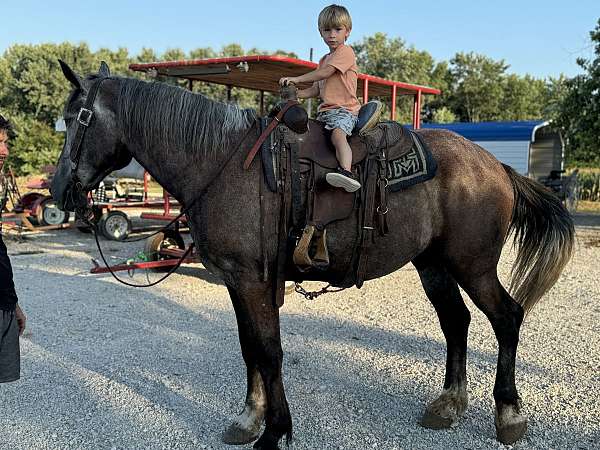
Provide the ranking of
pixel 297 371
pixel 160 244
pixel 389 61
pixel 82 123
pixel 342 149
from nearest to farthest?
pixel 82 123
pixel 342 149
pixel 297 371
pixel 160 244
pixel 389 61

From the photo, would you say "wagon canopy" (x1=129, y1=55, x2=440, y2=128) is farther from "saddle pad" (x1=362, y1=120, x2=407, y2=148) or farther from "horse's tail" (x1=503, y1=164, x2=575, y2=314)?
"horse's tail" (x1=503, y1=164, x2=575, y2=314)

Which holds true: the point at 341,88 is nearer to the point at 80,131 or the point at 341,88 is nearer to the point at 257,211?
the point at 257,211

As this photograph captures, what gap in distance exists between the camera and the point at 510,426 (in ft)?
10.7

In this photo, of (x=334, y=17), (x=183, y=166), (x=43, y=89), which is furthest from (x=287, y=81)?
(x=43, y=89)

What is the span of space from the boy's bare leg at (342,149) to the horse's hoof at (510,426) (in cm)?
189

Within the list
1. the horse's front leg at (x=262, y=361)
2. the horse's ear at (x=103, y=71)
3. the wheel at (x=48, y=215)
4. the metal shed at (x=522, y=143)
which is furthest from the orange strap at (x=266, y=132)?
the metal shed at (x=522, y=143)

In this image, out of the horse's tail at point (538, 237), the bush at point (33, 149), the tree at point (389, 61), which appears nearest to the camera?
the horse's tail at point (538, 237)

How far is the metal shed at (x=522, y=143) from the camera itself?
71.3 ft

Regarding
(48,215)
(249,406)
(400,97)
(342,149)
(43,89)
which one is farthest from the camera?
(43,89)

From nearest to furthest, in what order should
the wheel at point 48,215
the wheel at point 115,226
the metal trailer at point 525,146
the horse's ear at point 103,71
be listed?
the horse's ear at point 103,71 → the wheel at point 115,226 → the wheel at point 48,215 → the metal trailer at point 525,146

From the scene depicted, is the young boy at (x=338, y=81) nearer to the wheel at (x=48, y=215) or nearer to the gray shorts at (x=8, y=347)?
the gray shorts at (x=8, y=347)

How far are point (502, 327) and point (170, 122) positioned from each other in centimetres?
247

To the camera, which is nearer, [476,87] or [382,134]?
[382,134]

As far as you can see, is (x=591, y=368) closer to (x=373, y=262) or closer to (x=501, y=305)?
(x=501, y=305)
